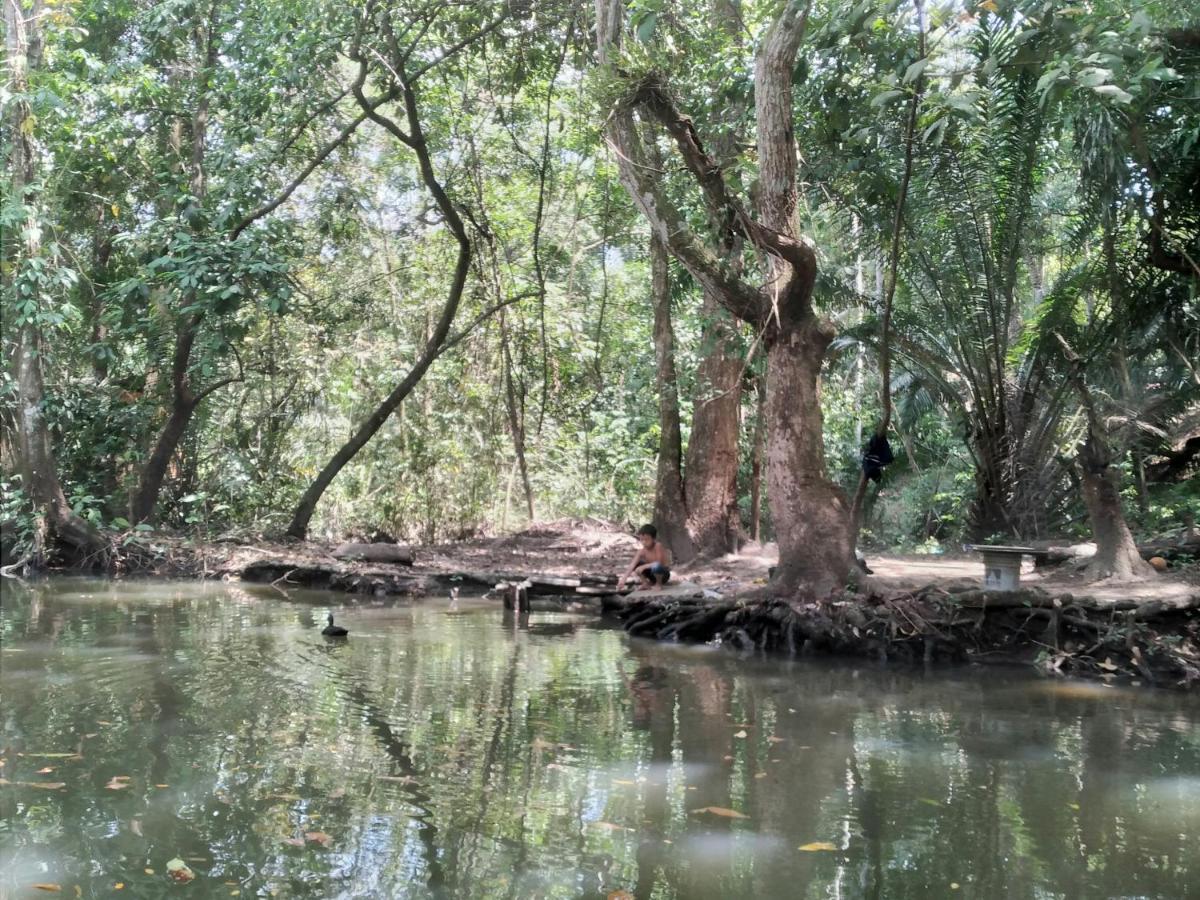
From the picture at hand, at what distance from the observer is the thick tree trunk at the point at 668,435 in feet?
48.5

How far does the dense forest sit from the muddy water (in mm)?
2919

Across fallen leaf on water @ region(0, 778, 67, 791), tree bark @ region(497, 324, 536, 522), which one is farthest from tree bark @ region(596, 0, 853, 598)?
tree bark @ region(497, 324, 536, 522)

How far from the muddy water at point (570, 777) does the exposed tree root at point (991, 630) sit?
480mm

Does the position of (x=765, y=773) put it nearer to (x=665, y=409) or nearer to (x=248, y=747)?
(x=248, y=747)

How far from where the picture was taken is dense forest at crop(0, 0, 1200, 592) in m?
10.4

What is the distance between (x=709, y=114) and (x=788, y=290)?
377 cm

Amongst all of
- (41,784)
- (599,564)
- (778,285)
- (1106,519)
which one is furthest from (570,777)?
(599,564)

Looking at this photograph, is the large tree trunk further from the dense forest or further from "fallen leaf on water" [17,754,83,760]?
"fallen leaf on water" [17,754,83,760]

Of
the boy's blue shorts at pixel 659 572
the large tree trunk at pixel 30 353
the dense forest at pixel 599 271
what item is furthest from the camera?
the large tree trunk at pixel 30 353

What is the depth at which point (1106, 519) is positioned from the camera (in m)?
10.9

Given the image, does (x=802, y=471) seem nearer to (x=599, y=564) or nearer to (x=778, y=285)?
(x=778, y=285)

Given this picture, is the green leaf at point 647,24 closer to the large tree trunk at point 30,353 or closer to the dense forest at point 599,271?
the dense forest at point 599,271

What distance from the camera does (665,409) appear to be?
1492cm

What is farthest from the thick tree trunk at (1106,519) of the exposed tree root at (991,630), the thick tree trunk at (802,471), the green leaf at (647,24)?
the green leaf at (647,24)
